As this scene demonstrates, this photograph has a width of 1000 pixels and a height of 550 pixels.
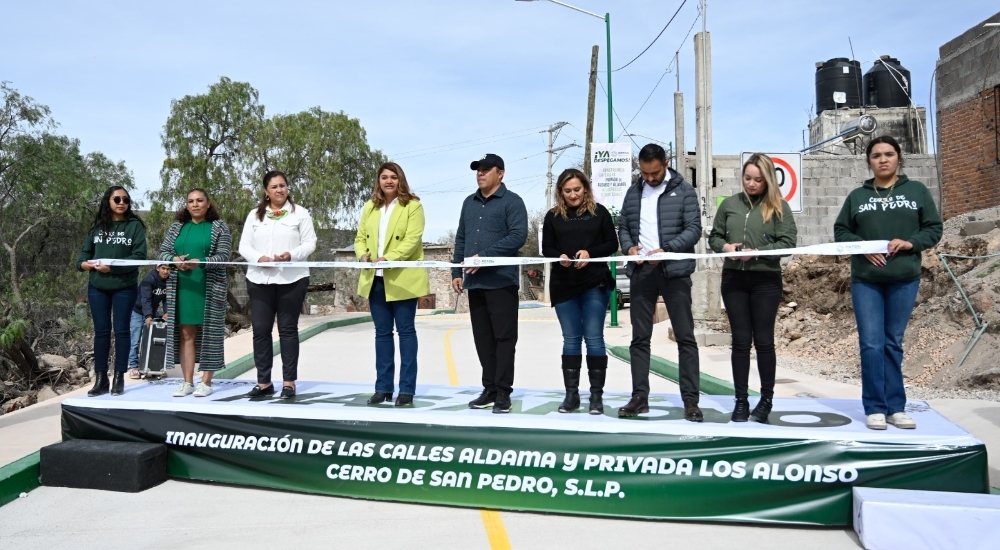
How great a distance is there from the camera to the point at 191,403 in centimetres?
583

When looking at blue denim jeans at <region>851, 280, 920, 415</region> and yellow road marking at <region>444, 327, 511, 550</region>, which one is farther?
blue denim jeans at <region>851, 280, 920, 415</region>

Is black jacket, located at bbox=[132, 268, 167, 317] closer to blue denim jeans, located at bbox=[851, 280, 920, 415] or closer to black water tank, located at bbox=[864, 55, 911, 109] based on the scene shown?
blue denim jeans, located at bbox=[851, 280, 920, 415]

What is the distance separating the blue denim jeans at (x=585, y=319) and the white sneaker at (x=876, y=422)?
1.79m

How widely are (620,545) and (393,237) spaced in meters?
3.06

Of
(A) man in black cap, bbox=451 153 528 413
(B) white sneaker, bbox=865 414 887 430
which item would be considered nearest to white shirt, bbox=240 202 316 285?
(A) man in black cap, bbox=451 153 528 413

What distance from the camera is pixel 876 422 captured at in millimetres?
4645

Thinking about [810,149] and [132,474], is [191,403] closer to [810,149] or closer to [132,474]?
[132,474]

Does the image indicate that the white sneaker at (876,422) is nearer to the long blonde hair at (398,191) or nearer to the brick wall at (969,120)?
the long blonde hair at (398,191)

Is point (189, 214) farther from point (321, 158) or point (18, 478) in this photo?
point (321, 158)

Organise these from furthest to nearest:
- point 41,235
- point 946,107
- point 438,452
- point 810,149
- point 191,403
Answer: point 41,235
point 810,149
point 946,107
point 191,403
point 438,452

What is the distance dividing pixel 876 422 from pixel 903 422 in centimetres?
16

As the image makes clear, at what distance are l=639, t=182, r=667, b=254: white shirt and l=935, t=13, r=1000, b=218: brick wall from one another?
12.9m

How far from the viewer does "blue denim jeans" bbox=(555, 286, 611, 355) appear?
5539 mm

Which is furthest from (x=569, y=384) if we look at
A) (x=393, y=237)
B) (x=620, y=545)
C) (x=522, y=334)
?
(x=522, y=334)
